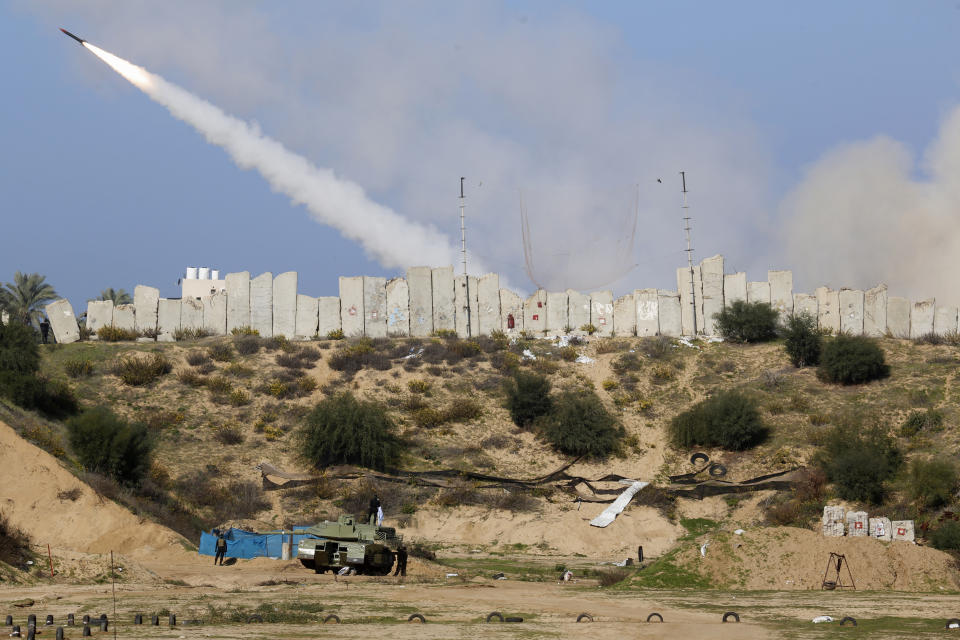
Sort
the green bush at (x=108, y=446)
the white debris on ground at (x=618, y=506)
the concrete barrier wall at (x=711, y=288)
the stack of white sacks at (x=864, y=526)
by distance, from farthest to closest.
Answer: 1. the concrete barrier wall at (x=711, y=288)
2. the white debris on ground at (x=618, y=506)
3. the green bush at (x=108, y=446)
4. the stack of white sacks at (x=864, y=526)

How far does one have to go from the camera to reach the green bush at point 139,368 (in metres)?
49.9

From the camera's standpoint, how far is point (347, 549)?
94.1 feet

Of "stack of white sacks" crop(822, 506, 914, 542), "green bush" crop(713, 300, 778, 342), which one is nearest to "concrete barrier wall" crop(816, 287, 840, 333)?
"green bush" crop(713, 300, 778, 342)

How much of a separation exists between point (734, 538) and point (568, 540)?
32.1 feet

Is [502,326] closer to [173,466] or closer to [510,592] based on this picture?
[173,466]

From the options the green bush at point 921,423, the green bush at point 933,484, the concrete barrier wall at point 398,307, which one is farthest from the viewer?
the concrete barrier wall at point 398,307

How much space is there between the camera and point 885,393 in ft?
157

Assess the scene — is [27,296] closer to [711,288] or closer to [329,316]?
[329,316]

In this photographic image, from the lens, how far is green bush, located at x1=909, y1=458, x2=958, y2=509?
34.7m

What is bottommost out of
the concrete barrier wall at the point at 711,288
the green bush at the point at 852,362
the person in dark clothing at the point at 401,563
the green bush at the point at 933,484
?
the person in dark clothing at the point at 401,563

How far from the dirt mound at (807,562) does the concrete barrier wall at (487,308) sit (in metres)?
29.1

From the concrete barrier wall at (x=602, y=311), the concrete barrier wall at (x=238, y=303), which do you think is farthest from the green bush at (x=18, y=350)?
the concrete barrier wall at (x=602, y=311)

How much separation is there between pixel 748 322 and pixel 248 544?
3359cm

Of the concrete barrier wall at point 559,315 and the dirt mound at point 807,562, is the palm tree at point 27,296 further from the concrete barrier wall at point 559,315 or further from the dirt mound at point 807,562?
the dirt mound at point 807,562
